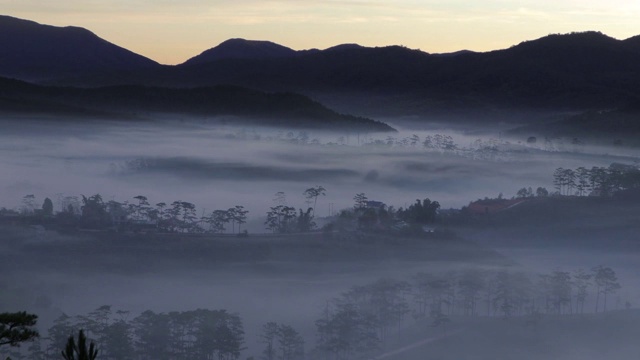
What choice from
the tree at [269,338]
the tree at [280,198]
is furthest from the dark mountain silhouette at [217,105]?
the tree at [269,338]

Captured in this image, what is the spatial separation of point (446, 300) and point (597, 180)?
2701 cm

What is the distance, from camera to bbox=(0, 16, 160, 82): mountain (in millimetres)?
110000

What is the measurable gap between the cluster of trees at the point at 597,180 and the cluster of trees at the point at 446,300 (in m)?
18.7

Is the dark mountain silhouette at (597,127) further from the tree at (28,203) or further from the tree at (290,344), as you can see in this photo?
the tree at (290,344)

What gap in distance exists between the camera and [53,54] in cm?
11581

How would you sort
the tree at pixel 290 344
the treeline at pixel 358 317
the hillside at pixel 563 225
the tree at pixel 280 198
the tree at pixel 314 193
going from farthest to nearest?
the tree at pixel 314 193
the tree at pixel 280 198
the hillside at pixel 563 225
the tree at pixel 290 344
the treeline at pixel 358 317

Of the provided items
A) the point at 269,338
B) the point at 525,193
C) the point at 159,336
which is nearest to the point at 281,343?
the point at 269,338

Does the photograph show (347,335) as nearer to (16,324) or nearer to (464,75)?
(16,324)

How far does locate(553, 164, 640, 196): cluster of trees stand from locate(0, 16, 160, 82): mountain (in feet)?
179

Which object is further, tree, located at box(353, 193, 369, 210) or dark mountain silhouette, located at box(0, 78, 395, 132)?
dark mountain silhouette, located at box(0, 78, 395, 132)

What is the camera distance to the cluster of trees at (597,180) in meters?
56.7

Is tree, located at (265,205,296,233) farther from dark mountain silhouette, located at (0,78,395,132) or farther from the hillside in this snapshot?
dark mountain silhouette, located at (0,78,395,132)

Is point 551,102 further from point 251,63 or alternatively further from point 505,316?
point 505,316

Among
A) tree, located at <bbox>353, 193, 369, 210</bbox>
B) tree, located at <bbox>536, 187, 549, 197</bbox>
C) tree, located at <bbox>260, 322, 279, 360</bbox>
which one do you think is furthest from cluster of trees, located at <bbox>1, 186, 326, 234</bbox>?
tree, located at <bbox>260, 322, 279, 360</bbox>
